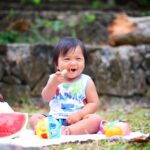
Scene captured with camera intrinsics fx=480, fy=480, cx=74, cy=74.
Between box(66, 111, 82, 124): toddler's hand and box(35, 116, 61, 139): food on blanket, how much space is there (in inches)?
8.7

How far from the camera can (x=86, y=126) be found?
3715 millimetres

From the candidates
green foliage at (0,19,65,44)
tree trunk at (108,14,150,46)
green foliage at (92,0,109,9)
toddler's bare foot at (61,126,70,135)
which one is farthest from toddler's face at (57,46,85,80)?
green foliage at (92,0,109,9)

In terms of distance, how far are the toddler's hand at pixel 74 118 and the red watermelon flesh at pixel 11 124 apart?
350 mm

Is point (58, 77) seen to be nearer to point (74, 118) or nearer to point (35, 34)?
point (74, 118)

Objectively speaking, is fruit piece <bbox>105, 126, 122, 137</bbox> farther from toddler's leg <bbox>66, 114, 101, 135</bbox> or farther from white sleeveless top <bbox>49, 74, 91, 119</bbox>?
white sleeveless top <bbox>49, 74, 91, 119</bbox>

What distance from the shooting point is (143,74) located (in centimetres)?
720

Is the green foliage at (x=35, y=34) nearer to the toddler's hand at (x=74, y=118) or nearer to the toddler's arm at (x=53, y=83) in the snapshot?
the toddler's arm at (x=53, y=83)

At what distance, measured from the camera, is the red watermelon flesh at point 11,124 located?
11.9 ft

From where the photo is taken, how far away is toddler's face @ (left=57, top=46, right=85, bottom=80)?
3.81m

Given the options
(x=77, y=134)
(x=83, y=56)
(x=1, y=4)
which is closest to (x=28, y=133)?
(x=77, y=134)

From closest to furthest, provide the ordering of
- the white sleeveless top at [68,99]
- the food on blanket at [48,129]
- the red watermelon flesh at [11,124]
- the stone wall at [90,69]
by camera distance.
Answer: the food on blanket at [48,129] → the red watermelon flesh at [11,124] → the white sleeveless top at [68,99] → the stone wall at [90,69]

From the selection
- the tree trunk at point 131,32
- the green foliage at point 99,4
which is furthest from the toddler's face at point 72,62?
the green foliage at point 99,4

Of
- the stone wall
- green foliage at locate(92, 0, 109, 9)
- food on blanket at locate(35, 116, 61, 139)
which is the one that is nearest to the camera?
food on blanket at locate(35, 116, 61, 139)

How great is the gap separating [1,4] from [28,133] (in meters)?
5.69
